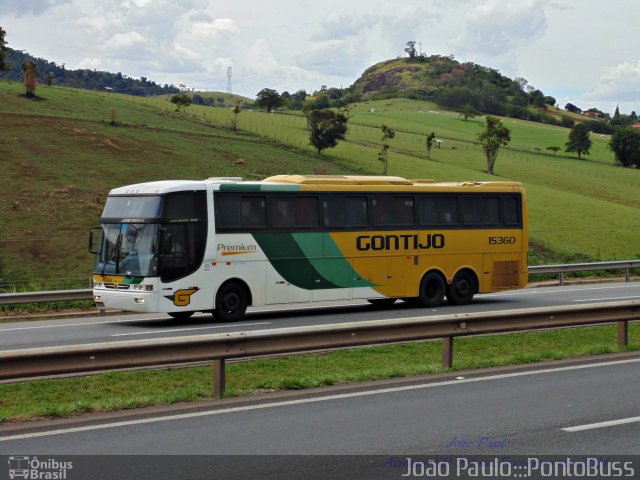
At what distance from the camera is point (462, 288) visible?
981 inches

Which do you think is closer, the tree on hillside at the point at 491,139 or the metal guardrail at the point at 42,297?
the metal guardrail at the point at 42,297

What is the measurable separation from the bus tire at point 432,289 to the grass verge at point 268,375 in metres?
6.38

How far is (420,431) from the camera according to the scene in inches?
365

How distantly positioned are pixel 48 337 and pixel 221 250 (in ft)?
14.3

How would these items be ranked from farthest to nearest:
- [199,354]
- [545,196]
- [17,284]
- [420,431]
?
[545,196] → [17,284] → [199,354] → [420,431]

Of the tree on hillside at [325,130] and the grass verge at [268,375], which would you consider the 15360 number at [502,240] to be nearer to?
the grass verge at [268,375]

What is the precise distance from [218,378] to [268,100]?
12059 cm

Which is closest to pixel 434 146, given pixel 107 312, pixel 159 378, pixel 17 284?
pixel 17 284

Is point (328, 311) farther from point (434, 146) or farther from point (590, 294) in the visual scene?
point (434, 146)

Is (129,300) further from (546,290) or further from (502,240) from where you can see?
(546,290)

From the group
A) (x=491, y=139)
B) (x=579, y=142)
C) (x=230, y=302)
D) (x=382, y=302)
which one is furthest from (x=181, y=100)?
(x=230, y=302)

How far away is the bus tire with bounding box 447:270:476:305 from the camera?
24.7 m

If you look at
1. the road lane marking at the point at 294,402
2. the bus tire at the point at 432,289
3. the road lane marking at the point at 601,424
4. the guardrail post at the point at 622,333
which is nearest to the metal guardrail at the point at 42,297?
the bus tire at the point at 432,289

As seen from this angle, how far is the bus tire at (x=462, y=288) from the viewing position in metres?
24.7
